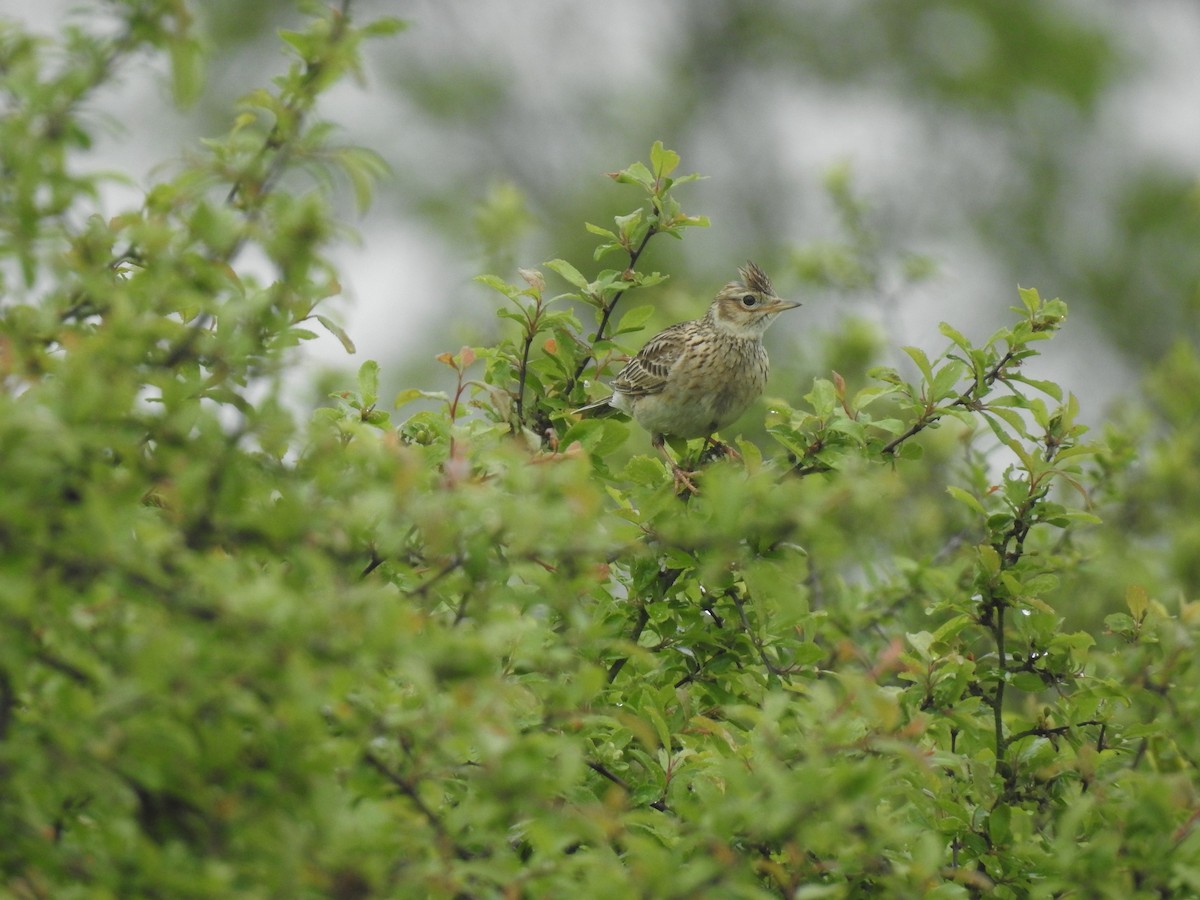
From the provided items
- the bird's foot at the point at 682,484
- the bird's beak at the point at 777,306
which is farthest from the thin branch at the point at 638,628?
the bird's beak at the point at 777,306

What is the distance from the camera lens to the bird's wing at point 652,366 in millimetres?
7523

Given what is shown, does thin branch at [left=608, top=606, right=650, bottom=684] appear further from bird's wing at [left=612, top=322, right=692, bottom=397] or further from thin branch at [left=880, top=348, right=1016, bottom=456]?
bird's wing at [left=612, top=322, right=692, bottom=397]

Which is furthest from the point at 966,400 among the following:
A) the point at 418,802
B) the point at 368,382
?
the point at 418,802

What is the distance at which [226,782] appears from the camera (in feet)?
8.88

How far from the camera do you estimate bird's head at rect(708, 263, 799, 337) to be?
26.1 feet

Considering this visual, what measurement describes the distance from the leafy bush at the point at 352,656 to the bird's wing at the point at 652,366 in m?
3.18

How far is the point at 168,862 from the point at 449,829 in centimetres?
64

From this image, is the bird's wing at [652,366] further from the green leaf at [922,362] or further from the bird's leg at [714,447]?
the green leaf at [922,362]

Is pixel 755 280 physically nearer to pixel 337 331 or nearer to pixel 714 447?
pixel 714 447

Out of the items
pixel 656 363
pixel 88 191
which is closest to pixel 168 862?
pixel 88 191

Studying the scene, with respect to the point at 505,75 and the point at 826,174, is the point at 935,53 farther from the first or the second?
the point at 826,174

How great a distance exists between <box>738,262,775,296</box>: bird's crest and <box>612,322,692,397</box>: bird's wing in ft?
1.51

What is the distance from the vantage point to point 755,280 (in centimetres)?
826

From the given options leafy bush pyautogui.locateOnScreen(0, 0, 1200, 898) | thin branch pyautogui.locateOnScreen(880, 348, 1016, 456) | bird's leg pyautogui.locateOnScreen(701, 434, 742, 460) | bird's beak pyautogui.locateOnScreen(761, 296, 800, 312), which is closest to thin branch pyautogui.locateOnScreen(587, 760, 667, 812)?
leafy bush pyautogui.locateOnScreen(0, 0, 1200, 898)
